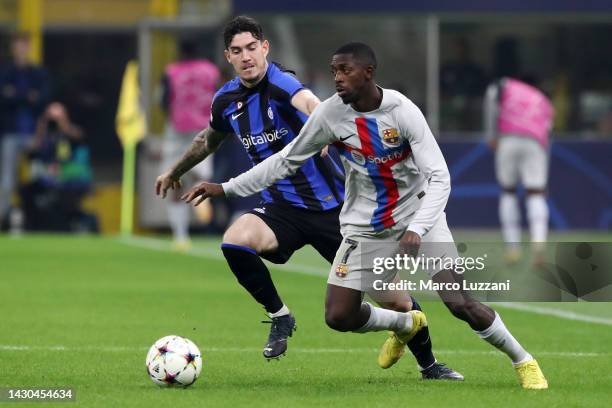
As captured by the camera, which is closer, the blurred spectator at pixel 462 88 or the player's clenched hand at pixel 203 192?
the player's clenched hand at pixel 203 192

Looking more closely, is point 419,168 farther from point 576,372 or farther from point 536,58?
point 536,58

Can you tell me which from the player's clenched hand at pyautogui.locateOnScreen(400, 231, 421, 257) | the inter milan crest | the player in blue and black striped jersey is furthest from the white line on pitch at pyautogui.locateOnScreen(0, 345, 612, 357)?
the player's clenched hand at pyautogui.locateOnScreen(400, 231, 421, 257)

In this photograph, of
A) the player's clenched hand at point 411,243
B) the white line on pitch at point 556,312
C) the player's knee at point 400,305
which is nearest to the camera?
the player's clenched hand at point 411,243

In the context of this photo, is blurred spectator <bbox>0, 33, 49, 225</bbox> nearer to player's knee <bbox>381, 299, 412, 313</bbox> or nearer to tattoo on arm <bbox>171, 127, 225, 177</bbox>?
tattoo on arm <bbox>171, 127, 225, 177</bbox>

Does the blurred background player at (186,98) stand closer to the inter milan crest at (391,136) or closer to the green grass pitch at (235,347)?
the green grass pitch at (235,347)

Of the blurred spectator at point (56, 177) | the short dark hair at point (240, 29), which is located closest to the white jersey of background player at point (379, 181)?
the short dark hair at point (240, 29)

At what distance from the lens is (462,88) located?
22891 millimetres

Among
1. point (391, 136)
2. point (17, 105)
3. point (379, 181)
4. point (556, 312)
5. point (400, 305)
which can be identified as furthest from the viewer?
point (17, 105)

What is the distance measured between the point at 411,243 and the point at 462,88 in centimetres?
1574

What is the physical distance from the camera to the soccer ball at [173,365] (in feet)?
25.9

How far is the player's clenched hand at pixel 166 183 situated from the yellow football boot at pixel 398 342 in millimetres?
1524

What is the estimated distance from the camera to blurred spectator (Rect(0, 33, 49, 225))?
2198 cm

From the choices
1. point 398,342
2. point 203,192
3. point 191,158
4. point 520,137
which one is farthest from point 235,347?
point 520,137

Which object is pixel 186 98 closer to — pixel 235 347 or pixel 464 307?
pixel 235 347
